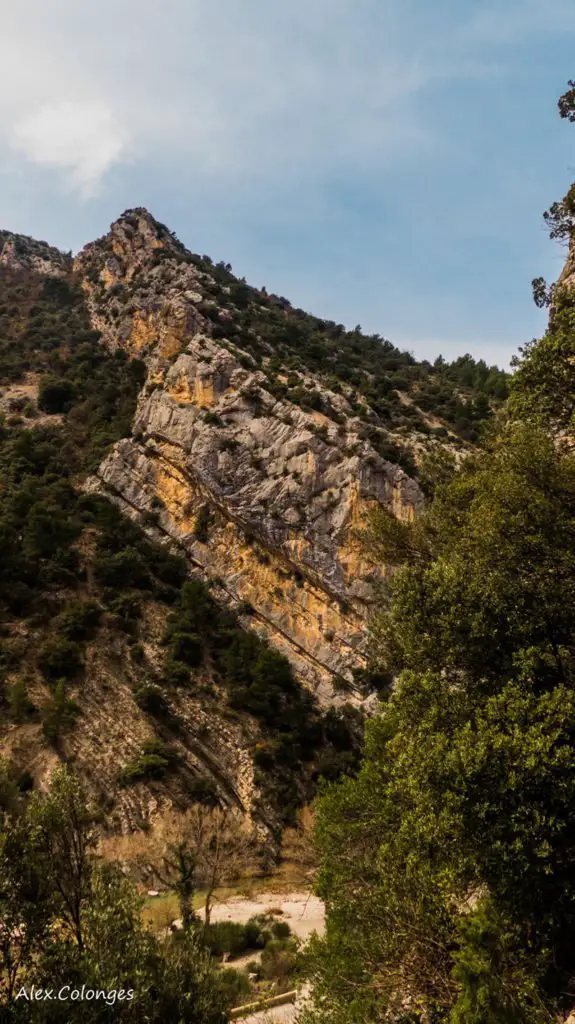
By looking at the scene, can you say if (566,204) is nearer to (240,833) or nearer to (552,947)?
(552,947)

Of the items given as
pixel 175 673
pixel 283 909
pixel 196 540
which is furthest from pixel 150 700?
pixel 196 540

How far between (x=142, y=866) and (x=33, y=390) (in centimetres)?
5035

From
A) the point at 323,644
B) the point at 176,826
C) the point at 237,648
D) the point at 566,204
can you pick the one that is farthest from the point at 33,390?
the point at 566,204

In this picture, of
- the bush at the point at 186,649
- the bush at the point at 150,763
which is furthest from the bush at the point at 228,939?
the bush at the point at 186,649

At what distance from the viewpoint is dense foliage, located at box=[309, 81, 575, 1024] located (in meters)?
7.63

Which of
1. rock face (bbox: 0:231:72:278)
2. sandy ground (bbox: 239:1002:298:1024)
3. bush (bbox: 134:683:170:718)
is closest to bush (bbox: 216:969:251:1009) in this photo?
sandy ground (bbox: 239:1002:298:1024)

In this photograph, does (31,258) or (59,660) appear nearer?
(59,660)

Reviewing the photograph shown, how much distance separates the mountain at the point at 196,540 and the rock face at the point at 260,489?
17 cm

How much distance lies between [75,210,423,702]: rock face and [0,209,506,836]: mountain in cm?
17

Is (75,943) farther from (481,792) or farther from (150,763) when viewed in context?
(150,763)

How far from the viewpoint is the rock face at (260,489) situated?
40.4 m

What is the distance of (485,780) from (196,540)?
38573 millimetres

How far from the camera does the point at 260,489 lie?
144ft

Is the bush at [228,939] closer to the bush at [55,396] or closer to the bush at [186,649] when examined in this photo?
the bush at [186,649]
